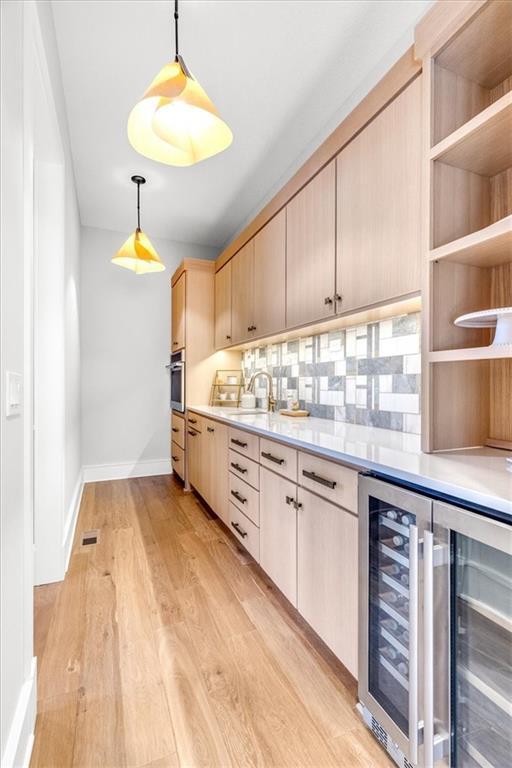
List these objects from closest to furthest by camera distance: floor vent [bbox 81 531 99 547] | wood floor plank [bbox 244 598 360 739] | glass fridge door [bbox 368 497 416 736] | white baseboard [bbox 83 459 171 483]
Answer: glass fridge door [bbox 368 497 416 736], wood floor plank [bbox 244 598 360 739], floor vent [bbox 81 531 99 547], white baseboard [bbox 83 459 171 483]

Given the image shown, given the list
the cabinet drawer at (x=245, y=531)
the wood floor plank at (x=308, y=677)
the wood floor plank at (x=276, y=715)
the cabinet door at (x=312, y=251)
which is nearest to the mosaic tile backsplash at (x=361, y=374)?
the cabinet door at (x=312, y=251)

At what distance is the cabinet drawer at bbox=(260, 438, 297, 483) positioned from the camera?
165 cm

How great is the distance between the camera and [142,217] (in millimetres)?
3980

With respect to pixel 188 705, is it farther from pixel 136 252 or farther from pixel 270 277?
pixel 136 252

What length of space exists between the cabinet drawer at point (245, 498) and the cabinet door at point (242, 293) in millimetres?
1198

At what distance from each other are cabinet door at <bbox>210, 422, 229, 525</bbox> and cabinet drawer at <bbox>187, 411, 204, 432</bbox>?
0.80 ft

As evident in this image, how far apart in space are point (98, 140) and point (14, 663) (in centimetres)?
313

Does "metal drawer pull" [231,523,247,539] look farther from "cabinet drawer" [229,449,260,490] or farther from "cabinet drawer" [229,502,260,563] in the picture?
"cabinet drawer" [229,449,260,490]

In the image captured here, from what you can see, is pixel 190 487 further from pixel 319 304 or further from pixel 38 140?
pixel 38 140

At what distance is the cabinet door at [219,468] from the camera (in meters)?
2.60

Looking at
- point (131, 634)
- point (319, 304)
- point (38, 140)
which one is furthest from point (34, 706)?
point (38, 140)

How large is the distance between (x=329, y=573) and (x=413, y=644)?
45 cm

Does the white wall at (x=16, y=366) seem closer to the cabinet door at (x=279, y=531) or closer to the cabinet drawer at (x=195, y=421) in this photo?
the cabinet door at (x=279, y=531)

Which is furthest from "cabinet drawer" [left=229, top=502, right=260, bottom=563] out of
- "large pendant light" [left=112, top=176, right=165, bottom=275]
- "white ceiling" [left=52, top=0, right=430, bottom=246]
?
"white ceiling" [left=52, top=0, right=430, bottom=246]
